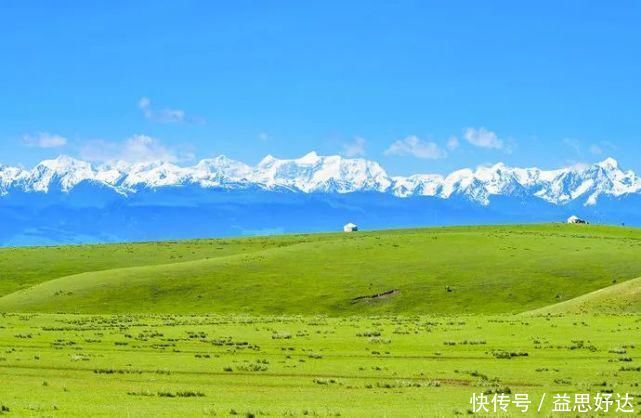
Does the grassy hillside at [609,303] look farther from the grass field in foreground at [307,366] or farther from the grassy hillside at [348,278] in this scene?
the grassy hillside at [348,278]

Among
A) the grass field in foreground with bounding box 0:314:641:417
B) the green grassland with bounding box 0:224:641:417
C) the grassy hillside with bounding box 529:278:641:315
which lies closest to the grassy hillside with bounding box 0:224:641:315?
the green grassland with bounding box 0:224:641:417

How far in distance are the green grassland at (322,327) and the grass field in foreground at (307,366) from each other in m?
0.16

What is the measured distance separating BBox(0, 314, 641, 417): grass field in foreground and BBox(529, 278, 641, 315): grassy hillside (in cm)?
901

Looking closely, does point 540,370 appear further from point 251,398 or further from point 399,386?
point 251,398

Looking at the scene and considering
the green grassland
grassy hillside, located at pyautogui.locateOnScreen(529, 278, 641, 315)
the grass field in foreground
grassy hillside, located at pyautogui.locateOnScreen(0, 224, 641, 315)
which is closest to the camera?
the grass field in foreground

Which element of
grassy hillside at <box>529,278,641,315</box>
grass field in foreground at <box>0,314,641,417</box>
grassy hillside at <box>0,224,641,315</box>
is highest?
grassy hillside at <box>0,224,641,315</box>

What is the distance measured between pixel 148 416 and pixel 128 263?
4859 inches

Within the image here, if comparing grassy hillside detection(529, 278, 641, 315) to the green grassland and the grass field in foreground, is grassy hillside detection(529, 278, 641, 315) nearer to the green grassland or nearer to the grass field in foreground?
the green grassland

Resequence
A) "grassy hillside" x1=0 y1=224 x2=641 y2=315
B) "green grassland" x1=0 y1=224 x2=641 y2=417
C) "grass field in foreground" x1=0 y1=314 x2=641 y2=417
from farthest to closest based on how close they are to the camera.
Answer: "grassy hillside" x1=0 y1=224 x2=641 y2=315 < "green grassland" x1=0 y1=224 x2=641 y2=417 < "grass field in foreground" x1=0 y1=314 x2=641 y2=417

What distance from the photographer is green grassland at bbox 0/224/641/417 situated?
36156 millimetres

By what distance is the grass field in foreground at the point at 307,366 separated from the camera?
33.2 meters

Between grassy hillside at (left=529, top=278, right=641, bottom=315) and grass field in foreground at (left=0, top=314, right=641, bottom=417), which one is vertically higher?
grassy hillside at (left=529, top=278, right=641, bottom=315)

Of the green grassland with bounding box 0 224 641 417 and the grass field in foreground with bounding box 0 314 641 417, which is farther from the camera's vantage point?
the green grassland with bounding box 0 224 641 417

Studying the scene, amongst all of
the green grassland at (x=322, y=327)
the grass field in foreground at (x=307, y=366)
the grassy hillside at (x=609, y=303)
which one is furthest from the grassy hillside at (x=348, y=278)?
the grass field in foreground at (x=307, y=366)
